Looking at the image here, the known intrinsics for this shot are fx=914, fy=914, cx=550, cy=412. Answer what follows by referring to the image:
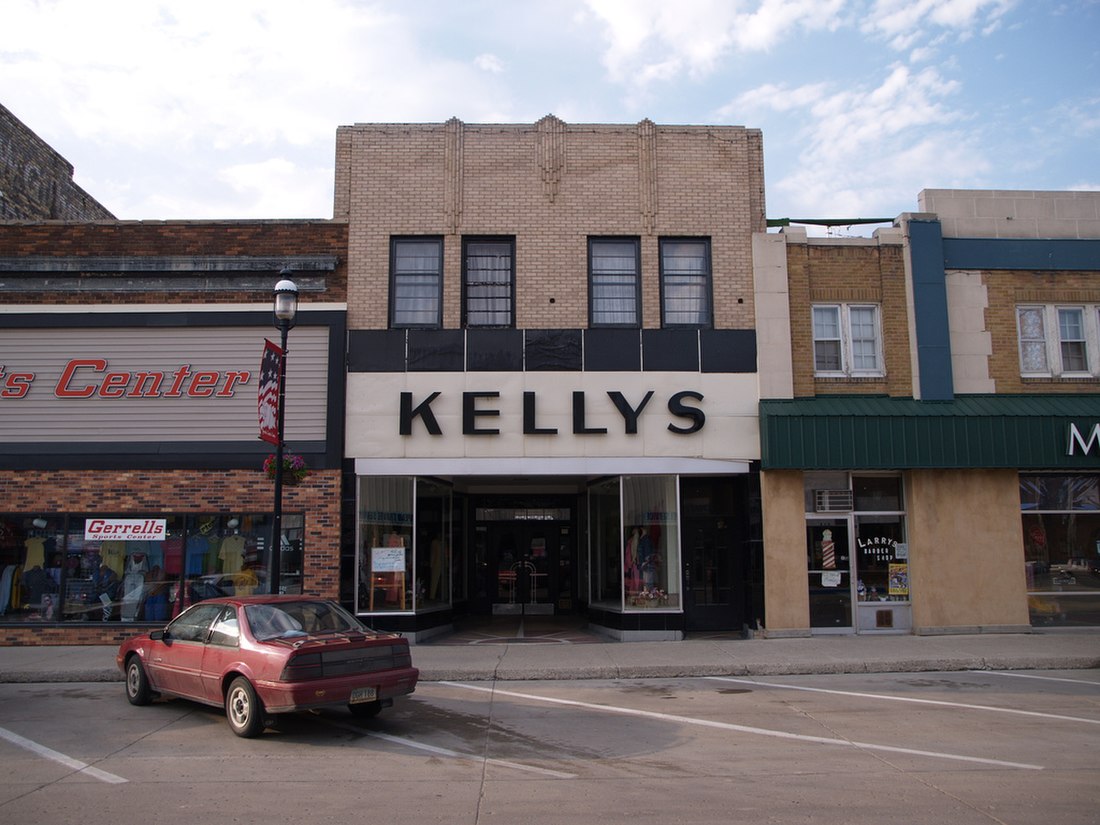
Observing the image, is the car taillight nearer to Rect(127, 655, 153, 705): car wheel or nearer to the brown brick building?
Rect(127, 655, 153, 705): car wheel

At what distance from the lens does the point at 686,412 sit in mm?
16875

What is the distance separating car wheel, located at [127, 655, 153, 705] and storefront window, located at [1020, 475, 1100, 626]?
49.4 feet

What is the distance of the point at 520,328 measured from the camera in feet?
56.3

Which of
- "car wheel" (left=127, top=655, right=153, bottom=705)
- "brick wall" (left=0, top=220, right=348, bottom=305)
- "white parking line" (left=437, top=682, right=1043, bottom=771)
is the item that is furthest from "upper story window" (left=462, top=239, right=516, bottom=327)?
"car wheel" (left=127, top=655, right=153, bottom=705)

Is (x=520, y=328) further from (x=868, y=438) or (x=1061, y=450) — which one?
(x=1061, y=450)

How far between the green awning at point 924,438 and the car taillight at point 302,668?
9.76m

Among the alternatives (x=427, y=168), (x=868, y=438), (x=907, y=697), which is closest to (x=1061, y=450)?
(x=868, y=438)

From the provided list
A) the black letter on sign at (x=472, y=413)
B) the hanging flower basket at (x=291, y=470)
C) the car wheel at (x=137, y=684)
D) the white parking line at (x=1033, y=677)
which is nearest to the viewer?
the car wheel at (x=137, y=684)

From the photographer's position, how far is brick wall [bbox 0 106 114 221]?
1986cm

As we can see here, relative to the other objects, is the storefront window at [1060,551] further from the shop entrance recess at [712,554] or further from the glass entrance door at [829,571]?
the shop entrance recess at [712,554]

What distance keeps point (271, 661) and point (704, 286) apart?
37.2ft

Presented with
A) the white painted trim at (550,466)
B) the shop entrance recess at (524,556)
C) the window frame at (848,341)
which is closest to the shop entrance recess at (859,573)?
the white painted trim at (550,466)

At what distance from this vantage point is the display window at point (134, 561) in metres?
16.4

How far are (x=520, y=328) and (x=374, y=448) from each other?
3.50 meters
